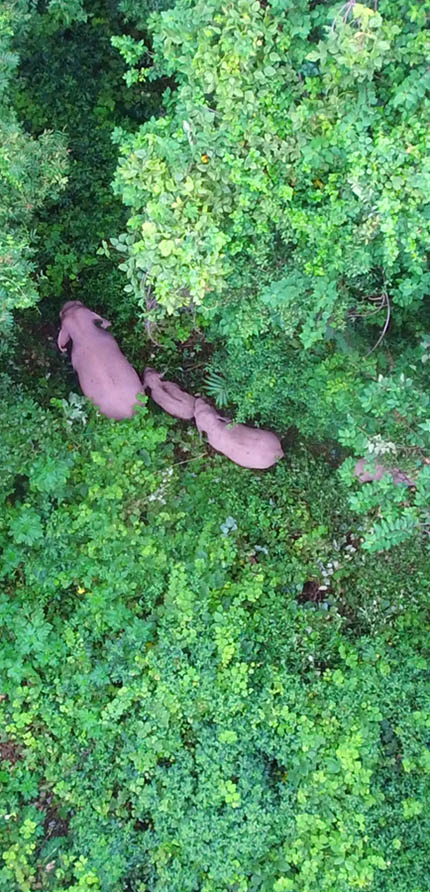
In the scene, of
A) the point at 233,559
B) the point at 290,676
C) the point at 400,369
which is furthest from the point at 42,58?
the point at 290,676

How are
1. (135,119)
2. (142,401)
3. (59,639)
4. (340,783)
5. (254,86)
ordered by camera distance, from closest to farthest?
(254,86), (340,783), (59,639), (142,401), (135,119)

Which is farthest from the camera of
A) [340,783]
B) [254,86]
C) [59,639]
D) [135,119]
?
[135,119]

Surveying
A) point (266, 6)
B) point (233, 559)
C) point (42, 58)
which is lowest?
point (233, 559)

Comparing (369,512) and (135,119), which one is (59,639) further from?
(135,119)

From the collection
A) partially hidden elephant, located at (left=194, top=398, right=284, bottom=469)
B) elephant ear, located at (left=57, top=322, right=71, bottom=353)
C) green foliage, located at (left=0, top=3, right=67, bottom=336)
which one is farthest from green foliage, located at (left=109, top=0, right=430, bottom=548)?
elephant ear, located at (left=57, top=322, right=71, bottom=353)

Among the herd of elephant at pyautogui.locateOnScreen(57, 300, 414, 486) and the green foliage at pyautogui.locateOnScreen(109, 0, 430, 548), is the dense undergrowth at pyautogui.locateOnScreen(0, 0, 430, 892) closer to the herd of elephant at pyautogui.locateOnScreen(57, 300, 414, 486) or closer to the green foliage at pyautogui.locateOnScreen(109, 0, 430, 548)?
the green foliage at pyautogui.locateOnScreen(109, 0, 430, 548)

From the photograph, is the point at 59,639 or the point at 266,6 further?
the point at 59,639

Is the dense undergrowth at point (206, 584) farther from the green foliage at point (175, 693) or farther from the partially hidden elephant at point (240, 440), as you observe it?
the partially hidden elephant at point (240, 440)

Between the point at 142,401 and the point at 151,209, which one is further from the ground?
the point at 151,209
